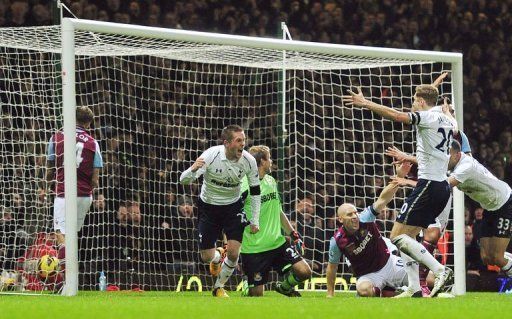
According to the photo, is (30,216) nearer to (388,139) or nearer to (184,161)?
(184,161)

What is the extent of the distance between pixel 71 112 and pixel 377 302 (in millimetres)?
3792

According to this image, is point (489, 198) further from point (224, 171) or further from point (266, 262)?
point (224, 171)

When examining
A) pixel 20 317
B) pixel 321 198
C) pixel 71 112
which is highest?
pixel 71 112

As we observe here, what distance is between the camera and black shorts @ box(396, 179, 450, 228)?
11.0m

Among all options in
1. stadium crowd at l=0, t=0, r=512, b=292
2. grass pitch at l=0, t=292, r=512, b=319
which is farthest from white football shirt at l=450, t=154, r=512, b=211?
stadium crowd at l=0, t=0, r=512, b=292

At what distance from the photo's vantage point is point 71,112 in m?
11.3

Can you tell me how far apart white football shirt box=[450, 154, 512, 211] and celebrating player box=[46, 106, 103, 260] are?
418 centimetres

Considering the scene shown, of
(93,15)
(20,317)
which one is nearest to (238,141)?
(20,317)

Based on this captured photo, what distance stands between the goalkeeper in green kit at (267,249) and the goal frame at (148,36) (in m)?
1.40

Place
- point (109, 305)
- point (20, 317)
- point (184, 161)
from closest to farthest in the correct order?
1. point (20, 317)
2. point (109, 305)
3. point (184, 161)

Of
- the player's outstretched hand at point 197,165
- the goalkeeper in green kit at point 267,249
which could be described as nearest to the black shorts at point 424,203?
the goalkeeper in green kit at point 267,249

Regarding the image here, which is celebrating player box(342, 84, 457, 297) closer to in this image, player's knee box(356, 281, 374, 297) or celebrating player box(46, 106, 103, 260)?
player's knee box(356, 281, 374, 297)

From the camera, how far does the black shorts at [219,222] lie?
1243 centimetres

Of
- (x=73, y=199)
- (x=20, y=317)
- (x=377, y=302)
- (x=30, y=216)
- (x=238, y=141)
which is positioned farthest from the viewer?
(x=30, y=216)
